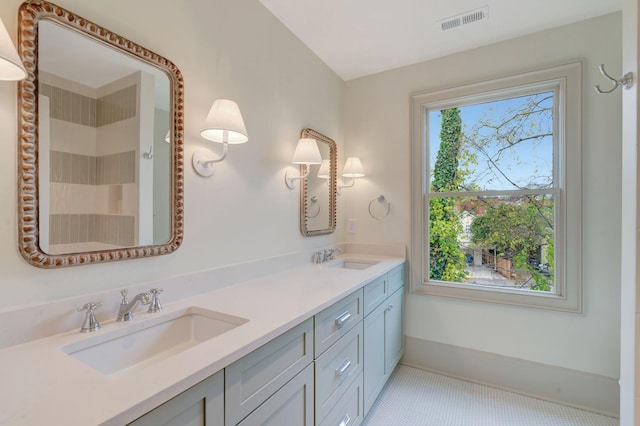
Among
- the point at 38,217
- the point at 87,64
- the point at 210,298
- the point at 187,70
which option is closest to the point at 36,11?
the point at 87,64

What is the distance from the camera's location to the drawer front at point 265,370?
86 cm

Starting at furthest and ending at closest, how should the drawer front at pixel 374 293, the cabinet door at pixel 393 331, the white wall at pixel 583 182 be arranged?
the cabinet door at pixel 393 331
the white wall at pixel 583 182
the drawer front at pixel 374 293

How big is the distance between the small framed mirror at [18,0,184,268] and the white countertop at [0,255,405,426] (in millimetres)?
280

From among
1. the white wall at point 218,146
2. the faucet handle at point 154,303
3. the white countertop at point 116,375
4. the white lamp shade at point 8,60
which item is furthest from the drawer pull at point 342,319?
the white lamp shade at point 8,60

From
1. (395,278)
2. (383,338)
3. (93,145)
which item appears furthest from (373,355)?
(93,145)

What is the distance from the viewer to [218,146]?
153 cm

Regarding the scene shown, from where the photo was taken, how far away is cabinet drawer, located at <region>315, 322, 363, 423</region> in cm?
127

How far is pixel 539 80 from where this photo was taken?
205 centimetres

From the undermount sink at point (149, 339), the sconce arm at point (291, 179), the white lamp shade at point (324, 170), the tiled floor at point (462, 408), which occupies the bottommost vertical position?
the tiled floor at point (462, 408)

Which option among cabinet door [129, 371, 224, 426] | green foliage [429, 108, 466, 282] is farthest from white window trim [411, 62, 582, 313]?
cabinet door [129, 371, 224, 426]

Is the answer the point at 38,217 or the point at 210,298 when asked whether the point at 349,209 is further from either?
the point at 38,217

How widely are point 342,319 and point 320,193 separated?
1156mm

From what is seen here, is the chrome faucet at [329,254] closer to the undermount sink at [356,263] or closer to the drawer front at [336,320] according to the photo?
the undermount sink at [356,263]

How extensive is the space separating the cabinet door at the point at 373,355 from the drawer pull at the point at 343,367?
0.24 metres
